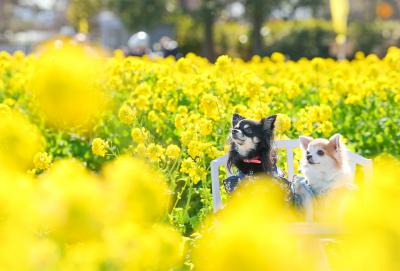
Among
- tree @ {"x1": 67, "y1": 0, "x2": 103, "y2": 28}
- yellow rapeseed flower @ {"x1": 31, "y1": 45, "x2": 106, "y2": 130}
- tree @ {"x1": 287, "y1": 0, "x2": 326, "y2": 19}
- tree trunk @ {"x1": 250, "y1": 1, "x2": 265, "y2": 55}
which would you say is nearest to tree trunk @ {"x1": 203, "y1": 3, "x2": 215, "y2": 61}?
tree trunk @ {"x1": 250, "y1": 1, "x2": 265, "y2": 55}

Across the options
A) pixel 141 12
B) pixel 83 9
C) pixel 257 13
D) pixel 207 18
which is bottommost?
pixel 207 18

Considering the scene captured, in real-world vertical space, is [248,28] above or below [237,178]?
above

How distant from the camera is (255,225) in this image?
4.15 feet

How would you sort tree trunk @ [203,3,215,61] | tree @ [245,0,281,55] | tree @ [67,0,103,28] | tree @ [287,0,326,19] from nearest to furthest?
tree trunk @ [203,3,215,61]
tree @ [245,0,281,55]
tree @ [287,0,326,19]
tree @ [67,0,103,28]

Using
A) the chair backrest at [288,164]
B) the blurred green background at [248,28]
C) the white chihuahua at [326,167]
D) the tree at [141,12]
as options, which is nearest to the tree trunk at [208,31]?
the blurred green background at [248,28]

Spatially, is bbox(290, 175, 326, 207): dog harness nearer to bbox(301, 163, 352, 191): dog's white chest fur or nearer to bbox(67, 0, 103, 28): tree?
bbox(301, 163, 352, 191): dog's white chest fur

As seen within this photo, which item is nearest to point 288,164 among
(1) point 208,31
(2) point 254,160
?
(2) point 254,160

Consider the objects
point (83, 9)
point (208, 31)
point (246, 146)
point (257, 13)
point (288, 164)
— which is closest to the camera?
point (246, 146)

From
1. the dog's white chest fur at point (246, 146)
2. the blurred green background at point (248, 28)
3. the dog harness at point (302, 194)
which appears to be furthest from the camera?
the blurred green background at point (248, 28)

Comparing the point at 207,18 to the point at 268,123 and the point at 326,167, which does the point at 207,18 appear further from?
the point at 326,167

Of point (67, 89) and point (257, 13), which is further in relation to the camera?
point (257, 13)

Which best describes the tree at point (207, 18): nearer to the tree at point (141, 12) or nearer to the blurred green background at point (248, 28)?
the blurred green background at point (248, 28)

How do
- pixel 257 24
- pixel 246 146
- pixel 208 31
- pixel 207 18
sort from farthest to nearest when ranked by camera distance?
pixel 257 24 < pixel 207 18 < pixel 208 31 < pixel 246 146

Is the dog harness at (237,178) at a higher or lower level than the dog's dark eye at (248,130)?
lower
